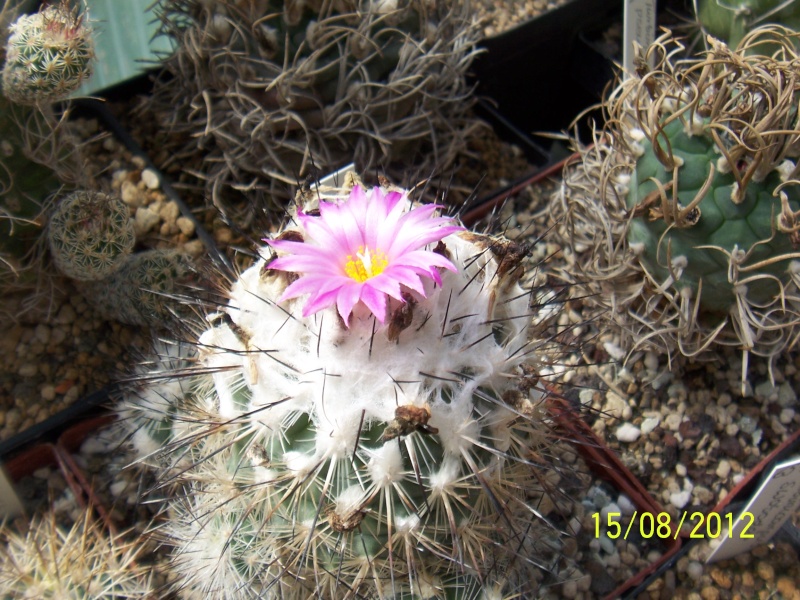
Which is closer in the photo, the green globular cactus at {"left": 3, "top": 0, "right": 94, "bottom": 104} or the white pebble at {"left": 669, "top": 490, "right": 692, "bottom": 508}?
the green globular cactus at {"left": 3, "top": 0, "right": 94, "bottom": 104}

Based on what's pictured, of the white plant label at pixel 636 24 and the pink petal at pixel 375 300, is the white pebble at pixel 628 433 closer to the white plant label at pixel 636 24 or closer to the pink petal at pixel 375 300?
the white plant label at pixel 636 24

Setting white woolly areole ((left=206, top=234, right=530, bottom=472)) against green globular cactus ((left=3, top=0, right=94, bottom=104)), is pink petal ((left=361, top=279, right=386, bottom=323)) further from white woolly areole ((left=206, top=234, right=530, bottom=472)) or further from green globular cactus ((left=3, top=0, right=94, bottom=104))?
green globular cactus ((left=3, top=0, right=94, bottom=104))

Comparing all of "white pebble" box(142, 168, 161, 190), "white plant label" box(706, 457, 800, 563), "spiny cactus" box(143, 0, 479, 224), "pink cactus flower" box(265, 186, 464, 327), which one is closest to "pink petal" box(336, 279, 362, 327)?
"pink cactus flower" box(265, 186, 464, 327)

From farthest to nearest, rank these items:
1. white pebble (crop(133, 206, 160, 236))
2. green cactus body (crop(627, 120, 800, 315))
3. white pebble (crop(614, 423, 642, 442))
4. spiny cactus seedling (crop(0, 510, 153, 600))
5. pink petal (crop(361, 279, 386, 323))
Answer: white pebble (crop(133, 206, 160, 236)) < white pebble (crop(614, 423, 642, 442)) < green cactus body (crop(627, 120, 800, 315)) < spiny cactus seedling (crop(0, 510, 153, 600)) < pink petal (crop(361, 279, 386, 323))

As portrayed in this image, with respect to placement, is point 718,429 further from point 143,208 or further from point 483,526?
point 143,208

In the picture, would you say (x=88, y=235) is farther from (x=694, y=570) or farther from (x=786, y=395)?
(x=786, y=395)

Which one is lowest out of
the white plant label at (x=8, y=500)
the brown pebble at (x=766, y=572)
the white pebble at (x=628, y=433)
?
the brown pebble at (x=766, y=572)

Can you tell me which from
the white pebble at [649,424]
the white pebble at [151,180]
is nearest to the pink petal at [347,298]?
the white pebble at [649,424]
